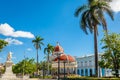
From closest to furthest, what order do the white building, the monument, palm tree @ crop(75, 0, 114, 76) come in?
palm tree @ crop(75, 0, 114, 76), the monument, the white building

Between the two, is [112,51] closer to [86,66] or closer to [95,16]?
[95,16]

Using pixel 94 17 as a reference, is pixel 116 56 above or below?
below

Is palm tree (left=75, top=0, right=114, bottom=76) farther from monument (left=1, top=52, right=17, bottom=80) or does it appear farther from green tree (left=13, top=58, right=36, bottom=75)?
green tree (left=13, top=58, right=36, bottom=75)

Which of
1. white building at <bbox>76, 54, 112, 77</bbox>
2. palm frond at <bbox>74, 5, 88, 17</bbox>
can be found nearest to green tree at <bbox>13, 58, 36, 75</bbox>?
white building at <bbox>76, 54, 112, 77</bbox>

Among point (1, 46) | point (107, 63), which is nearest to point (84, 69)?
point (1, 46)

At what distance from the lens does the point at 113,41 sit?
161 ft

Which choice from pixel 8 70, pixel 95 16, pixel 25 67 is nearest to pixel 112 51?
pixel 95 16

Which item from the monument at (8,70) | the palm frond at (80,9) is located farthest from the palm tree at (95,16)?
the monument at (8,70)

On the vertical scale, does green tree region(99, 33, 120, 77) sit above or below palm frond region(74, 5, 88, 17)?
below

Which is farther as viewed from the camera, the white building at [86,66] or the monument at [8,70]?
the white building at [86,66]

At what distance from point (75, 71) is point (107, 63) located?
68429 mm

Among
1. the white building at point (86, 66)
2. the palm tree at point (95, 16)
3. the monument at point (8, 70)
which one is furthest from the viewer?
the white building at point (86, 66)

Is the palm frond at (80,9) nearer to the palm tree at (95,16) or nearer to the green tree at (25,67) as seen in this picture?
the palm tree at (95,16)

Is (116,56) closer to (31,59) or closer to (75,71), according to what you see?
(31,59)
